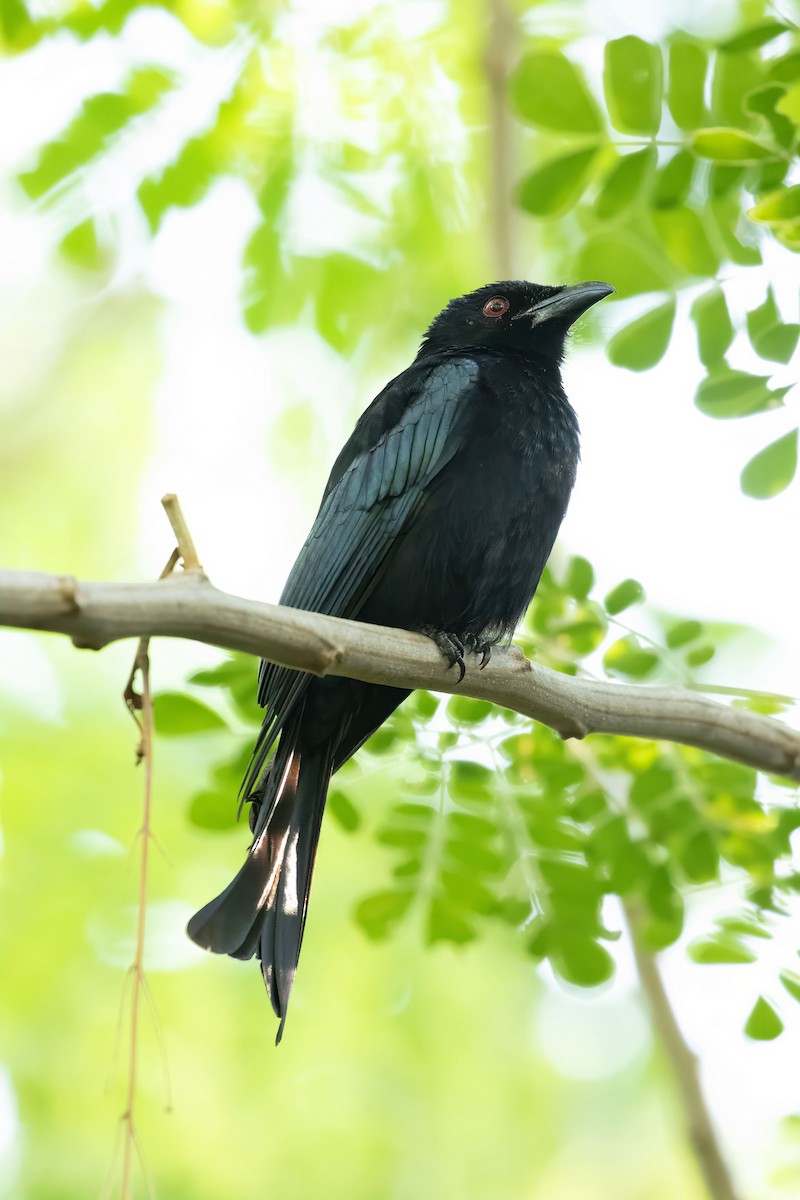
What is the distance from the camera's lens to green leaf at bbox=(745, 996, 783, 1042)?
338 centimetres

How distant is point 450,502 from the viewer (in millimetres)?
3754

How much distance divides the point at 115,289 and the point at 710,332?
6.15 meters

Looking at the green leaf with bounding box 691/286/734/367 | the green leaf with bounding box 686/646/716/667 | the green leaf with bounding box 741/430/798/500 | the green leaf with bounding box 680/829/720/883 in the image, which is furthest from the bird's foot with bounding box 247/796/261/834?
the green leaf with bounding box 691/286/734/367

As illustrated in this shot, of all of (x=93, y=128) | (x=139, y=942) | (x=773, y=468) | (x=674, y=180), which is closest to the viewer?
(x=139, y=942)

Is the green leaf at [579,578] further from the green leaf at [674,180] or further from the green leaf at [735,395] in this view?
the green leaf at [674,180]

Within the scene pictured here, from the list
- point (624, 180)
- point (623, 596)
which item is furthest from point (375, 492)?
point (624, 180)

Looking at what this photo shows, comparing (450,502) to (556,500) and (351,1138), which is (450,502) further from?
(351,1138)

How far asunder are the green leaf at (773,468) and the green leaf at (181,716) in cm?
173

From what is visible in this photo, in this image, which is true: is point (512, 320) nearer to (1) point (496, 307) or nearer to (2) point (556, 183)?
(1) point (496, 307)

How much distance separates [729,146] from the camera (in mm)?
3066

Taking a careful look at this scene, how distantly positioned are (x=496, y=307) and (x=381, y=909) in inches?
94.5

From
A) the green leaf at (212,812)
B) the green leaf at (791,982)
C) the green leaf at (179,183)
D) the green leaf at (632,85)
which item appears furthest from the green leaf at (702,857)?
the green leaf at (179,183)

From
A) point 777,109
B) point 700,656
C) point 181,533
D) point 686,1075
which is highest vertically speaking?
A: point 777,109

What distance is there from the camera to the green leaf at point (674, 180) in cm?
344
